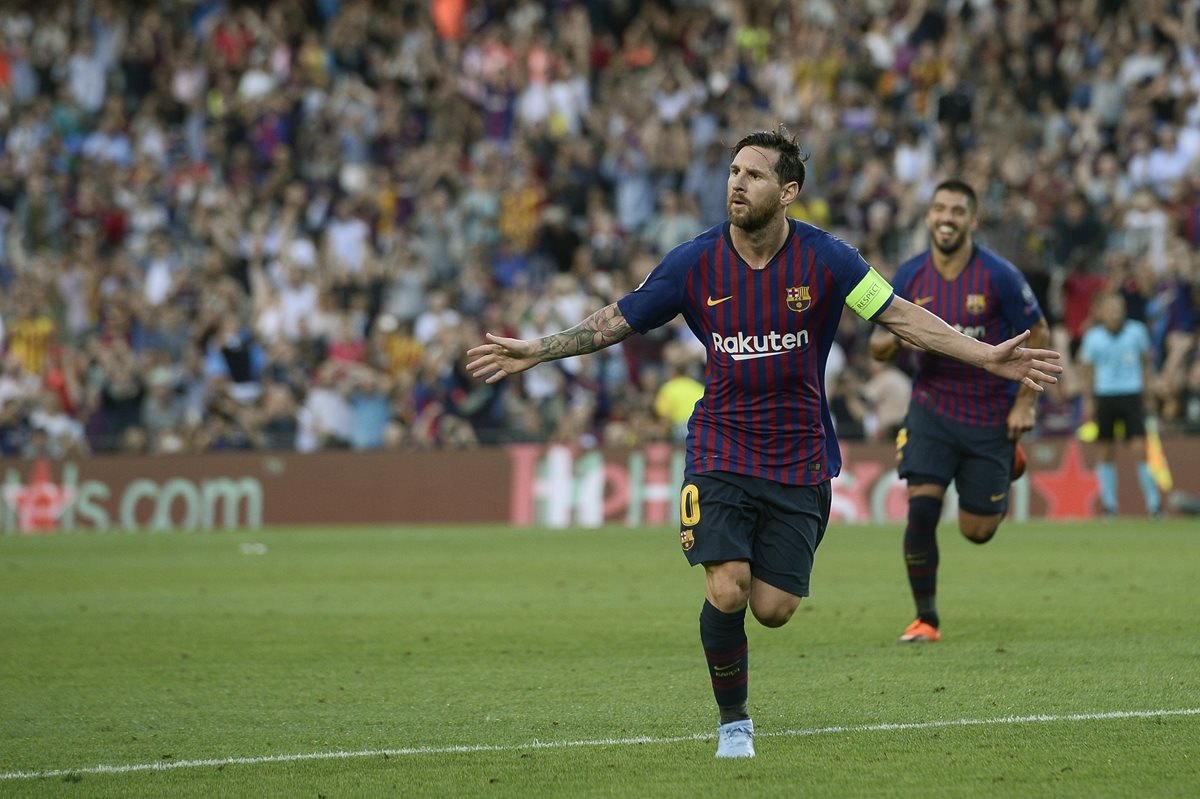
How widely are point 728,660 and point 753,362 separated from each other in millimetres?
1177

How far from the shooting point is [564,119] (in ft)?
88.2

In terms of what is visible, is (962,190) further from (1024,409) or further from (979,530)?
(979,530)

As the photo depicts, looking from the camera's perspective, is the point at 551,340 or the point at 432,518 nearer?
the point at 551,340

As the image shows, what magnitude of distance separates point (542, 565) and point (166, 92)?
15.3 meters

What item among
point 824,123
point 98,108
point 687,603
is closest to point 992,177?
point 824,123

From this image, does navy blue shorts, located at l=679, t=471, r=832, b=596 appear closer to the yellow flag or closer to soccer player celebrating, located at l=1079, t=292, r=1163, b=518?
soccer player celebrating, located at l=1079, t=292, r=1163, b=518

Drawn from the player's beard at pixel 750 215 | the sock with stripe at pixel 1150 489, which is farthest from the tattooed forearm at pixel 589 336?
the sock with stripe at pixel 1150 489

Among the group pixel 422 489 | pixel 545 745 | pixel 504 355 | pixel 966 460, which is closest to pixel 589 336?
pixel 504 355

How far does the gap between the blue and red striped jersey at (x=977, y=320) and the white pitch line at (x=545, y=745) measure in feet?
11.2

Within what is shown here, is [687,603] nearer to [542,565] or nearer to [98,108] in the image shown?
[542,565]

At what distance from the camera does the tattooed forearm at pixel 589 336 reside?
293 inches

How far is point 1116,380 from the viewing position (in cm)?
2048

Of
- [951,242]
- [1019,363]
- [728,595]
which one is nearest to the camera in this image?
[1019,363]

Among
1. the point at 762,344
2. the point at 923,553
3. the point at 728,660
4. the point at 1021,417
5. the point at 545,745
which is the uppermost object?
the point at 762,344
